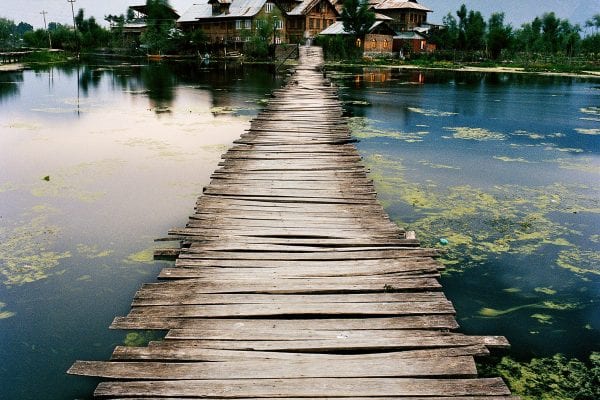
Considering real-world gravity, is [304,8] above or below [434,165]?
above

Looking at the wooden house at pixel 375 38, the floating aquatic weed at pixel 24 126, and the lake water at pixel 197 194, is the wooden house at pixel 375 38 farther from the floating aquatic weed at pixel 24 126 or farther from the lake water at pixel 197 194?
the floating aquatic weed at pixel 24 126

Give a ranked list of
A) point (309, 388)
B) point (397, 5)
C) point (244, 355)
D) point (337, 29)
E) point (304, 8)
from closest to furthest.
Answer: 1. point (309, 388)
2. point (244, 355)
3. point (337, 29)
4. point (304, 8)
5. point (397, 5)

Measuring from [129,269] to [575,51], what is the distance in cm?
7160

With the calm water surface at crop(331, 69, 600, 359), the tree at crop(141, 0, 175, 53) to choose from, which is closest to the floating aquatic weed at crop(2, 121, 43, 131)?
the calm water surface at crop(331, 69, 600, 359)

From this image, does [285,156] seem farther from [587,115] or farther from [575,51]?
[575,51]

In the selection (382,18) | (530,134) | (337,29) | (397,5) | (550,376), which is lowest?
(550,376)

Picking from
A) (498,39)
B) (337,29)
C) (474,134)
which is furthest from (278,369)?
(498,39)

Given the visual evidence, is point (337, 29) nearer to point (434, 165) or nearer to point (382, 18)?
point (382, 18)

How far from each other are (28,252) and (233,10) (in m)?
65.9

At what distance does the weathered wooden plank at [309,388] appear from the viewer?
3854 mm

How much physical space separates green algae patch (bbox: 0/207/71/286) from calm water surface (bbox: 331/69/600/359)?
5.51 metres

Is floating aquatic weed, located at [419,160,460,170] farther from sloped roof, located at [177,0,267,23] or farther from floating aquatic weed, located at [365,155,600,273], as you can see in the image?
sloped roof, located at [177,0,267,23]

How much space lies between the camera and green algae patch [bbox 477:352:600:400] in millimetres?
5047

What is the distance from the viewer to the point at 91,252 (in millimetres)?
8055
